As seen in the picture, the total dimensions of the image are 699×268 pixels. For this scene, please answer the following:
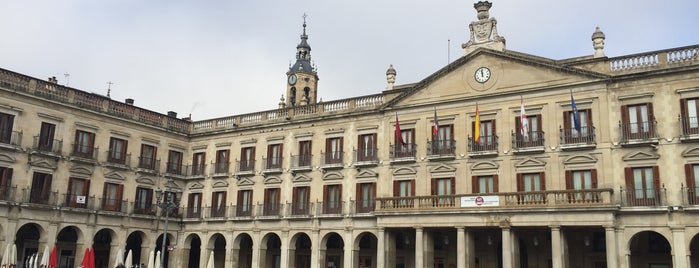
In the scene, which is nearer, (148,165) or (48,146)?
(48,146)

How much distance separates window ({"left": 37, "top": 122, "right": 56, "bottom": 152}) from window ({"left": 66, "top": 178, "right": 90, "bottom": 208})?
2370mm

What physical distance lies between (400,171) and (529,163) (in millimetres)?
7414

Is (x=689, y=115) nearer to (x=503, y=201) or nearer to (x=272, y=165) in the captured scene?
(x=503, y=201)

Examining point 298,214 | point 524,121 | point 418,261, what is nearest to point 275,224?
point 298,214

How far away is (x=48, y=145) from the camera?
3609cm

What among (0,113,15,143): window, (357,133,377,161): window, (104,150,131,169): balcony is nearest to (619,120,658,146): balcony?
(357,133,377,161): window

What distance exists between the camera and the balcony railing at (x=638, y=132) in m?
28.6

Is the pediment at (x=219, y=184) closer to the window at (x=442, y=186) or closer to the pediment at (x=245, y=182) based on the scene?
the pediment at (x=245, y=182)

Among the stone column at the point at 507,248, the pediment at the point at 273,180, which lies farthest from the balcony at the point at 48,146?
the stone column at the point at 507,248

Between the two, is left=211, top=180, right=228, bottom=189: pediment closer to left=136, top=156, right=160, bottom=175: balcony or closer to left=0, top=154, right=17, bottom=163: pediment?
left=136, top=156, right=160, bottom=175: balcony

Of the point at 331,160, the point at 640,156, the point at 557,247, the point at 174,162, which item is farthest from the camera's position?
the point at 174,162

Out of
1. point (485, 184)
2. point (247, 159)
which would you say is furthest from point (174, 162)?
point (485, 184)

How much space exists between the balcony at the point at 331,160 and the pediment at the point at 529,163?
11.2m

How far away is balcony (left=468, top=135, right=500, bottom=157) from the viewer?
107 ft
